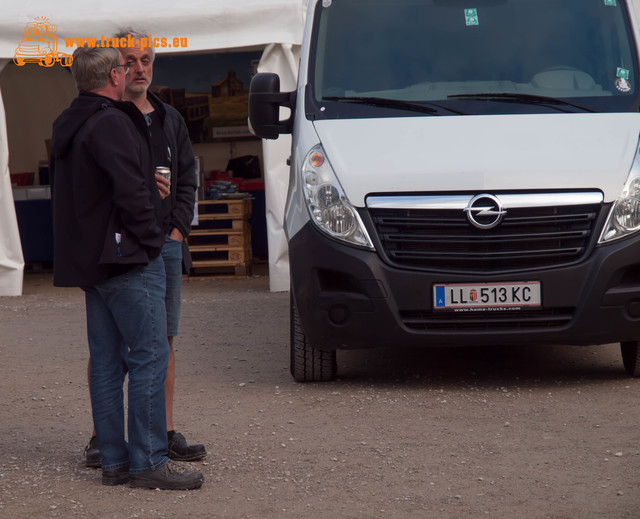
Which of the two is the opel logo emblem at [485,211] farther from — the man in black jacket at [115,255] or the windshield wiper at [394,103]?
the man in black jacket at [115,255]

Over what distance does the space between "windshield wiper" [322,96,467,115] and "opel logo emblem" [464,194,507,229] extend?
66 centimetres

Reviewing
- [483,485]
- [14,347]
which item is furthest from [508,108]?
[14,347]

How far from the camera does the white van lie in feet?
18.9

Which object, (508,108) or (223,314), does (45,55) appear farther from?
(508,108)

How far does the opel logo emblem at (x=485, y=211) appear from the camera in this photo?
5.75 metres

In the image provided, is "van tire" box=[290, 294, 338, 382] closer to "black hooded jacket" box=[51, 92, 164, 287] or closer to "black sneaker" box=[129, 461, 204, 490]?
"black sneaker" box=[129, 461, 204, 490]

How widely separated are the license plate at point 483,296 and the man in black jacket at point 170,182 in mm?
1561

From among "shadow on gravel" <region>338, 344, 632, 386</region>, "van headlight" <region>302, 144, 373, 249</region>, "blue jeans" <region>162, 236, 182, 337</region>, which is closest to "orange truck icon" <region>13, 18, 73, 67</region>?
"shadow on gravel" <region>338, 344, 632, 386</region>

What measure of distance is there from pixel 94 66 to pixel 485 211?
2.41 metres

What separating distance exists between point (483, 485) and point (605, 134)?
252 centimetres

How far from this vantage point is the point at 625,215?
577 centimetres

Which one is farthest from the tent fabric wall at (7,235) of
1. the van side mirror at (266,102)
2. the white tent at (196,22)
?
the van side mirror at (266,102)

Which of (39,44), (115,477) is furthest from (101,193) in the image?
(39,44)

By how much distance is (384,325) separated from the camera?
5.84 metres
